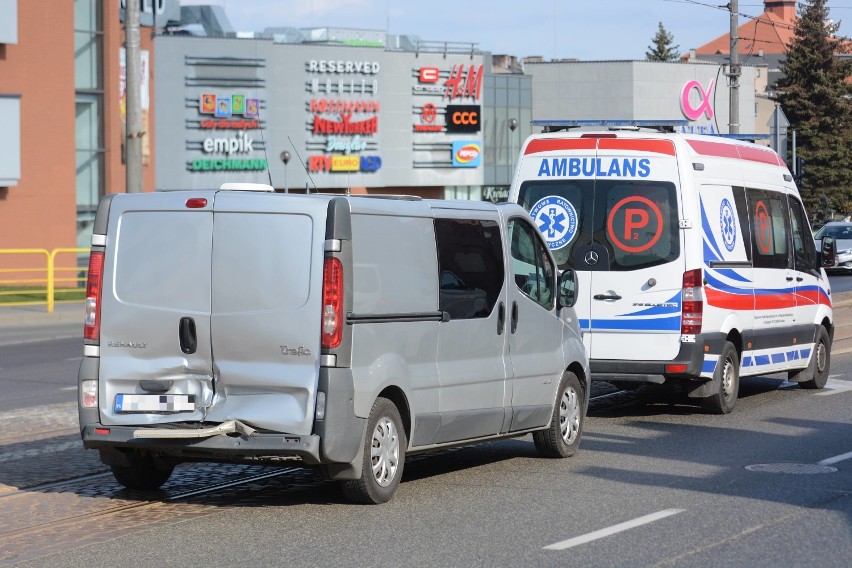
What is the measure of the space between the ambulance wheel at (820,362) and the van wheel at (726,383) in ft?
7.70

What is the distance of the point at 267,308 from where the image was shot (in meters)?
8.40

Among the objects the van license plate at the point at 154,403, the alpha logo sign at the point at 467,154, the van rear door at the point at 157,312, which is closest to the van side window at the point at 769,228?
the van rear door at the point at 157,312

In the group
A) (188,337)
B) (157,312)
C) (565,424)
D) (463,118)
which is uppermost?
(463,118)

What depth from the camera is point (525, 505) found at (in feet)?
28.7

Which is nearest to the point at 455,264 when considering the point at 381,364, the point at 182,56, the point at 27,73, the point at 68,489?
the point at 381,364

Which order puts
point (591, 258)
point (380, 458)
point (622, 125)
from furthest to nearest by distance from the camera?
point (622, 125), point (591, 258), point (380, 458)

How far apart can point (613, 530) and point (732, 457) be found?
3.15 m

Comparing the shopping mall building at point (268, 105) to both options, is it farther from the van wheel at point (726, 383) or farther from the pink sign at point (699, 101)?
the van wheel at point (726, 383)

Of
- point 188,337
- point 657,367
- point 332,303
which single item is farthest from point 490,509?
point 657,367

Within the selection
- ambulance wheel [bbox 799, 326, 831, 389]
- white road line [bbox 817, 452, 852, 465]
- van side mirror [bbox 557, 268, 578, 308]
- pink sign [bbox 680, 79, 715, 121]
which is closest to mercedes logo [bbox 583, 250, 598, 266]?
van side mirror [bbox 557, 268, 578, 308]

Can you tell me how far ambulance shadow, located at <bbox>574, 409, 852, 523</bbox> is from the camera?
9.21 meters

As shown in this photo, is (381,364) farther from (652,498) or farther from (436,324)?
(652,498)

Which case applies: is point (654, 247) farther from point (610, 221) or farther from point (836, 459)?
point (836, 459)

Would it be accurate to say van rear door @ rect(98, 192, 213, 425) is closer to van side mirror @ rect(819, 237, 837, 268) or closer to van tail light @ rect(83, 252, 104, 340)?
van tail light @ rect(83, 252, 104, 340)
